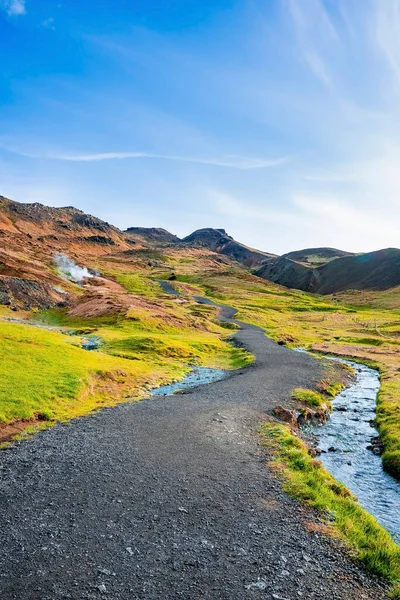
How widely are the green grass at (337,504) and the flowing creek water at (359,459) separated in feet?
5.19

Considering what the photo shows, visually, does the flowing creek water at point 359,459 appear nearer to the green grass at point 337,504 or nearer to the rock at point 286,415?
the green grass at point 337,504

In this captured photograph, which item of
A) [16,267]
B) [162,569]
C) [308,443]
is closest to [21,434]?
[162,569]

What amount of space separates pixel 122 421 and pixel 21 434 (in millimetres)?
7175

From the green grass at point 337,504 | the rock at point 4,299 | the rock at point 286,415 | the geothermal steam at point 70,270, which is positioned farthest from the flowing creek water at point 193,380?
the geothermal steam at point 70,270

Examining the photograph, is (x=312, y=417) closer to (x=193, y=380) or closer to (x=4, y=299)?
(x=193, y=380)

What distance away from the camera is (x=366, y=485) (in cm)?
2286

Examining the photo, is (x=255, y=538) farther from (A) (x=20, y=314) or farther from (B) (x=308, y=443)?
(A) (x=20, y=314)

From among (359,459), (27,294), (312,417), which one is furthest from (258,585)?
(27,294)

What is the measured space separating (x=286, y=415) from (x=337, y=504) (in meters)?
14.6

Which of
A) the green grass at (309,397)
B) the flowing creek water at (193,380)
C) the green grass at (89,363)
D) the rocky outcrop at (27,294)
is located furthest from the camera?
the rocky outcrop at (27,294)

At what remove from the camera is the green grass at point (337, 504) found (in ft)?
46.9

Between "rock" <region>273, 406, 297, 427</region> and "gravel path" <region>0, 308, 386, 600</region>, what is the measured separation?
7040 mm

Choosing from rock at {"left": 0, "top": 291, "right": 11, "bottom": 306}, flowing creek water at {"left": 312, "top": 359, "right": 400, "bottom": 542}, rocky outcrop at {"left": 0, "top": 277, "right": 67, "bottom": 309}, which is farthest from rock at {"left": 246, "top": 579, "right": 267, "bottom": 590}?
rocky outcrop at {"left": 0, "top": 277, "right": 67, "bottom": 309}

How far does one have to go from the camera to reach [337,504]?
18.5 m
